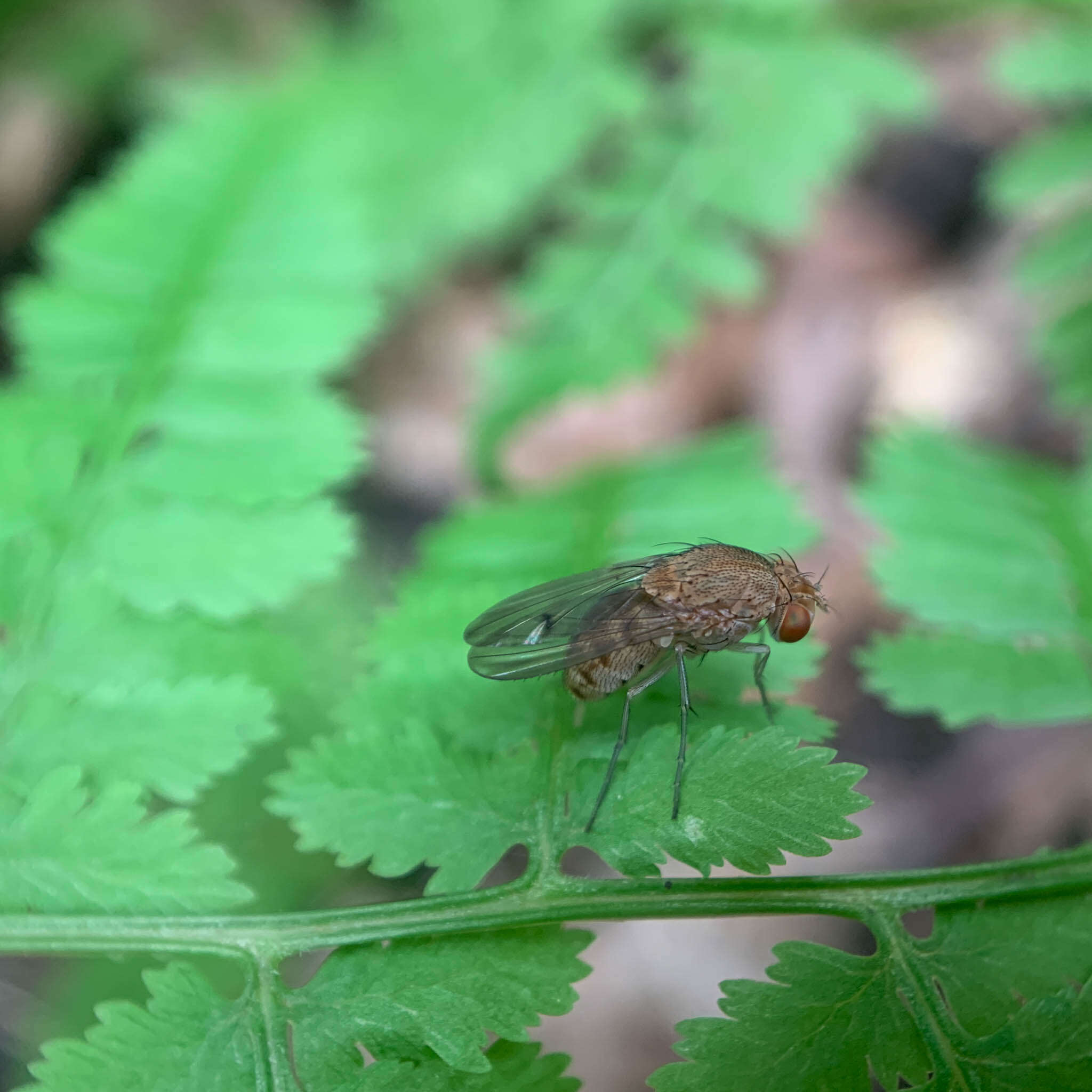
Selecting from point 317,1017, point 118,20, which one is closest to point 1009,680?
point 317,1017

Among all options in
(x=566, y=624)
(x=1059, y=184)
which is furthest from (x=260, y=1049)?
(x=1059, y=184)

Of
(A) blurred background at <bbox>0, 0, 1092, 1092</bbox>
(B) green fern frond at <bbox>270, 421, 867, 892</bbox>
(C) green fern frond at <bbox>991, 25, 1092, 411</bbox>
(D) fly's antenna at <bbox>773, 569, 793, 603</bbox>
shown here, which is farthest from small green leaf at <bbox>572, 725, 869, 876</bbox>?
(C) green fern frond at <bbox>991, 25, 1092, 411</bbox>

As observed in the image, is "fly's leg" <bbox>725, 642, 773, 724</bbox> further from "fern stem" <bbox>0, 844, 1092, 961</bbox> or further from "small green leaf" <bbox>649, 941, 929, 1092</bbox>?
"small green leaf" <bbox>649, 941, 929, 1092</bbox>

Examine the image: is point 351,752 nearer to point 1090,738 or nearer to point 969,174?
point 1090,738

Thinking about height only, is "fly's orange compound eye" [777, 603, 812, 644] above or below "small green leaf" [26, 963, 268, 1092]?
above

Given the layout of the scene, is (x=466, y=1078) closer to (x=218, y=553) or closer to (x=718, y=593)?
(x=718, y=593)

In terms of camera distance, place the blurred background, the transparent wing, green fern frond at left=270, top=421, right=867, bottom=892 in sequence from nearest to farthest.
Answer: green fern frond at left=270, top=421, right=867, bottom=892 < the transparent wing < the blurred background

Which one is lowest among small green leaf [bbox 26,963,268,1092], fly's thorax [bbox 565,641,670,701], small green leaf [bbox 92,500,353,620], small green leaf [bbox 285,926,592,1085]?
small green leaf [bbox 285,926,592,1085]

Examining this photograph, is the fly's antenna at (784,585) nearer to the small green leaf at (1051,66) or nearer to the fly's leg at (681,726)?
the fly's leg at (681,726)
